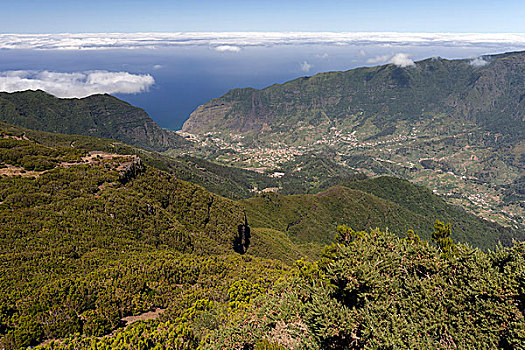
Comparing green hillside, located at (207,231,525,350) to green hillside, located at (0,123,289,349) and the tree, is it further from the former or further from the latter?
the tree

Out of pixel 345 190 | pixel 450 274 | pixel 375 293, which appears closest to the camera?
pixel 375 293

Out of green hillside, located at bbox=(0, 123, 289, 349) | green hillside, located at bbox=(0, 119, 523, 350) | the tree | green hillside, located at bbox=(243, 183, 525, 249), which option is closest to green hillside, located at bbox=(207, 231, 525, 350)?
green hillside, located at bbox=(0, 119, 523, 350)

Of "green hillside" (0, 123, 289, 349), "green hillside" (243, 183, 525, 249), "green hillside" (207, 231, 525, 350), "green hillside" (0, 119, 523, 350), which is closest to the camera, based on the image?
"green hillside" (207, 231, 525, 350)

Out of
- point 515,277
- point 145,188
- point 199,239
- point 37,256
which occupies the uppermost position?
point 515,277

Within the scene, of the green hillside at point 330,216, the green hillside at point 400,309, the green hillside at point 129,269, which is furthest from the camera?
the green hillside at point 330,216

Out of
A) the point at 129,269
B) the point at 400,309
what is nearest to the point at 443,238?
the point at 400,309

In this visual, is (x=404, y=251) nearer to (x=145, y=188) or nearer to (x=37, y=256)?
(x=37, y=256)

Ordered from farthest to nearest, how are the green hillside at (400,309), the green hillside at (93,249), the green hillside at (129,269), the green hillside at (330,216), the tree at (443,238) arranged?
the green hillside at (330,216) < the tree at (443,238) < the green hillside at (93,249) < the green hillside at (129,269) < the green hillside at (400,309)

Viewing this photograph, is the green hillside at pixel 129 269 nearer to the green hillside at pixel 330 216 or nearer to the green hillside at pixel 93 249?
the green hillside at pixel 93 249

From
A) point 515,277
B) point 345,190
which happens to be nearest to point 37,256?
point 515,277

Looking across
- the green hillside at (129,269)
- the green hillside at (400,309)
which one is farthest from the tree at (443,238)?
the green hillside at (129,269)

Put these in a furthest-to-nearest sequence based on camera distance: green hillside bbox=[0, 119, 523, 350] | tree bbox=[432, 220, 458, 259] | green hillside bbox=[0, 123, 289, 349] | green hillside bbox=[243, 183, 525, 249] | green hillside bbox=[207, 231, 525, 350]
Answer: green hillside bbox=[243, 183, 525, 249] → tree bbox=[432, 220, 458, 259] → green hillside bbox=[0, 123, 289, 349] → green hillside bbox=[0, 119, 523, 350] → green hillside bbox=[207, 231, 525, 350]
